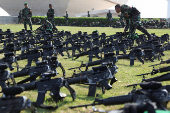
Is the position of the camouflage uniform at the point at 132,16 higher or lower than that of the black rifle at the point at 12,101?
higher

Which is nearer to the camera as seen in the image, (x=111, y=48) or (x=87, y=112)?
(x=87, y=112)

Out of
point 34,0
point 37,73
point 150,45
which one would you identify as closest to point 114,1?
point 34,0

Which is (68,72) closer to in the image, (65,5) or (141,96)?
(141,96)

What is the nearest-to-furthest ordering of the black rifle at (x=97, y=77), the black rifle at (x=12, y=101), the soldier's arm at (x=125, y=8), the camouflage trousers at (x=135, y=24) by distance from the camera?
the black rifle at (x=12, y=101), the black rifle at (x=97, y=77), the soldier's arm at (x=125, y=8), the camouflage trousers at (x=135, y=24)

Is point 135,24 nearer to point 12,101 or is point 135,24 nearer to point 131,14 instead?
point 131,14

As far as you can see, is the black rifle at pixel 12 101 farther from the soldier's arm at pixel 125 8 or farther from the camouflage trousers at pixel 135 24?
the camouflage trousers at pixel 135 24

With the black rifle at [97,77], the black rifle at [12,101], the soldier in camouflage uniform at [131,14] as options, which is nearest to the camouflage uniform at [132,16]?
the soldier in camouflage uniform at [131,14]

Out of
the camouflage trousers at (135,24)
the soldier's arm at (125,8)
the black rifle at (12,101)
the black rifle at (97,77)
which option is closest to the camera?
the black rifle at (12,101)

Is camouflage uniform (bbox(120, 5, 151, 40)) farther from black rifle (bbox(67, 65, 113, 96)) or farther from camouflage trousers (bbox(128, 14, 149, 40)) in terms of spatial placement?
black rifle (bbox(67, 65, 113, 96))

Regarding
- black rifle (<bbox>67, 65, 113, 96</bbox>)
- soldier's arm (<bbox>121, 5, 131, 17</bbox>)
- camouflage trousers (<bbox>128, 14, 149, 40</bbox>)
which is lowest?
black rifle (<bbox>67, 65, 113, 96</bbox>)

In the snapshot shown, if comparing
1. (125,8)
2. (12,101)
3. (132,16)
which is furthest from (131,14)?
(12,101)

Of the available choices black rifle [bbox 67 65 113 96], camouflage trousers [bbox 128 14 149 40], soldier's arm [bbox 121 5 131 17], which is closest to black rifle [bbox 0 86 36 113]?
black rifle [bbox 67 65 113 96]

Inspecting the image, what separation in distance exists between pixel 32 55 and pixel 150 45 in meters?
5.60

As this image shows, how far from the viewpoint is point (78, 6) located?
2618 inches
